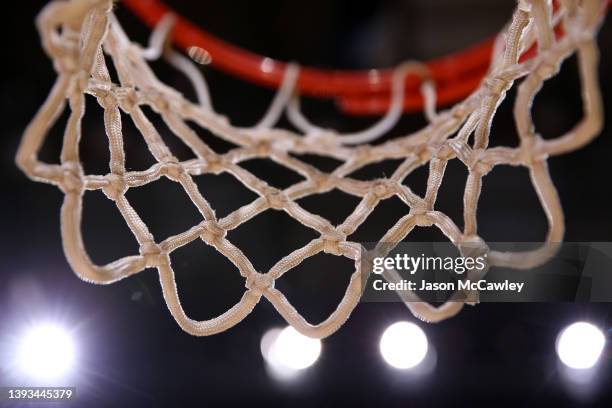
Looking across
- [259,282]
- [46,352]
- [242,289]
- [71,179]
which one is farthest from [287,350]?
[71,179]

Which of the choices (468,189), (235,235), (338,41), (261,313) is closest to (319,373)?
(261,313)

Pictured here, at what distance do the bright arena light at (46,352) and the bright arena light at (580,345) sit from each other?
817 millimetres

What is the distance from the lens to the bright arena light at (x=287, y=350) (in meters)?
1.05

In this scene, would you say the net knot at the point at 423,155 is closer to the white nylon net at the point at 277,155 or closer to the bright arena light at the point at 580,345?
the white nylon net at the point at 277,155

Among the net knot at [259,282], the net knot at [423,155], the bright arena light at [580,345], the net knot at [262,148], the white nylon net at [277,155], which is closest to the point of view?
the white nylon net at [277,155]

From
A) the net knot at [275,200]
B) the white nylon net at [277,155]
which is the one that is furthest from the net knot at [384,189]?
the net knot at [275,200]

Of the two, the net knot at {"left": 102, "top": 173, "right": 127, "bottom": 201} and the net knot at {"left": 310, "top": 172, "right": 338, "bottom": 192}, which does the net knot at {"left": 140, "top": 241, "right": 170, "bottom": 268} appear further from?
the net knot at {"left": 310, "top": 172, "right": 338, "bottom": 192}

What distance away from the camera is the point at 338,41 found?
1.36 meters

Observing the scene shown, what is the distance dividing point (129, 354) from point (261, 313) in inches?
9.4

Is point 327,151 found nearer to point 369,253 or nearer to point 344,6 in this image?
point 369,253

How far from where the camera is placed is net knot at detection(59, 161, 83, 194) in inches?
19.1

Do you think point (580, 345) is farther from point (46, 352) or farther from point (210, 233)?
point (46, 352)

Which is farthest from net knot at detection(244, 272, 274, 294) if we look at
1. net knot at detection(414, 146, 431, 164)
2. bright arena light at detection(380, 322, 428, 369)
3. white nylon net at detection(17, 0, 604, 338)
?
bright arena light at detection(380, 322, 428, 369)

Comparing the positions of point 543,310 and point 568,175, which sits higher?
point 568,175
